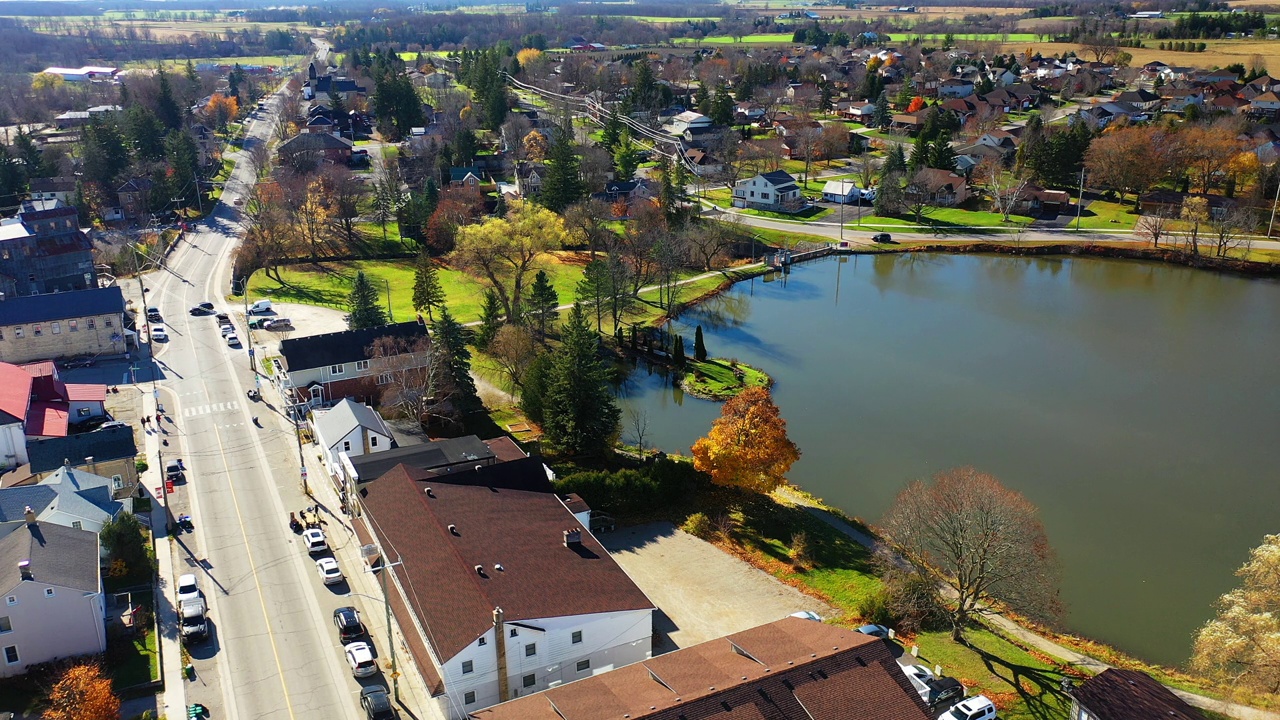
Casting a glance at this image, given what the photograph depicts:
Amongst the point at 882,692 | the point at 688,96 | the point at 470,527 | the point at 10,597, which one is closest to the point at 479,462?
the point at 470,527

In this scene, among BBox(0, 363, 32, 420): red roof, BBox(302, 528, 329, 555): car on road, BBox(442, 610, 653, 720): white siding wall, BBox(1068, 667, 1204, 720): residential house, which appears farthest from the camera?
BBox(0, 363, 32, 420): red roof

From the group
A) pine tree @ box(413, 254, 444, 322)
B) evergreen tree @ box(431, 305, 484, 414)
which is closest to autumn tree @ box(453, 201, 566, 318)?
pine tree @ box(413, 254, 444, 322)

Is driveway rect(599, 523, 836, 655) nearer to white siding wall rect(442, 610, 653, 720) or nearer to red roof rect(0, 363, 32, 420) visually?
white siding wall rect(442, 610, 653, 720)

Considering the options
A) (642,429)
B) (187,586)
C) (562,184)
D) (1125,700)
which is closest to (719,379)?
(642,429)

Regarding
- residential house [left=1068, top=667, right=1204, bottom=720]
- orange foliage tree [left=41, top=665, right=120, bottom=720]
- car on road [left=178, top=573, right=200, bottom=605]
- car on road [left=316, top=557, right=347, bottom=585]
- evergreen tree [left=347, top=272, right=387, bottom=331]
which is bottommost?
car on road [left=316, top=557, right=347, bottom=585]

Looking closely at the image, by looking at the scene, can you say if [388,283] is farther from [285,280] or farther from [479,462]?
Answer: [479,462]

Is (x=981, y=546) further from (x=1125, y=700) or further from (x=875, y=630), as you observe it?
(x=1125, y=700)
